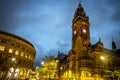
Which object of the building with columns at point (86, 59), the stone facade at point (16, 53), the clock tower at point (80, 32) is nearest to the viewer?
the stone facade at point (16, 53)

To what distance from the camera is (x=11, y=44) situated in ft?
222

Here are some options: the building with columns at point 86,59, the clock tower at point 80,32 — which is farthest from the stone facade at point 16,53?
the clock tower at point 80,32

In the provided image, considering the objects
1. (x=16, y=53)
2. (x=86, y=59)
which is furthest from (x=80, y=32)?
(x=16, y=53)

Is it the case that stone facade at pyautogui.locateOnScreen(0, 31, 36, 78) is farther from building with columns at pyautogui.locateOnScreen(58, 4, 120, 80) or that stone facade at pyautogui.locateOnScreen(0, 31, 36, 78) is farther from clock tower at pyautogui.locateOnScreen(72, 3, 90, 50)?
clock tower at pyautogui.locateOnScreen(72, 3, 90, 50)

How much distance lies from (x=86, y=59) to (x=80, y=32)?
17249 mm

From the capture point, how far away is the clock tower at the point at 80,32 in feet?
249

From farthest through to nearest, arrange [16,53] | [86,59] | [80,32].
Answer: [80,32]
[16,53]
[86,59]

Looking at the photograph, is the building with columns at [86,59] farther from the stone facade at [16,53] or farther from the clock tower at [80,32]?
the stone facade at [16,53]

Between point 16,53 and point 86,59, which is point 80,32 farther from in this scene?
point 16,53

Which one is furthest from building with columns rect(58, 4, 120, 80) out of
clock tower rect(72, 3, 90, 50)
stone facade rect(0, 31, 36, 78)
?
stone facade rect(0, 31, 36, 78)

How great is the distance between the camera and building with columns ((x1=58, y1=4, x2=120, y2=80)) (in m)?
66.2

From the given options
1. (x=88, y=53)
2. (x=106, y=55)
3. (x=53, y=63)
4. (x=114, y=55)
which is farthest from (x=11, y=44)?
(x=114, y=55)

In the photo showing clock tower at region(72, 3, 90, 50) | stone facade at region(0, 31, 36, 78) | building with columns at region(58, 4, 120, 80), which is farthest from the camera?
clock tower at region(72, 3, 90, 50)

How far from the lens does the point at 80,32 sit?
79.1 meters
